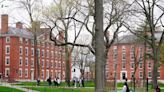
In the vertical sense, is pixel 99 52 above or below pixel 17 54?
below

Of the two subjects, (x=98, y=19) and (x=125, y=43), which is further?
(x=125, y=43)

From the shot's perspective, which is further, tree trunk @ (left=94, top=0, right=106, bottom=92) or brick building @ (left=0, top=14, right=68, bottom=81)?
brick building @ (left=0, top=14, right=68, bottom=81)

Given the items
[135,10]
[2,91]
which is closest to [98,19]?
[135,10]

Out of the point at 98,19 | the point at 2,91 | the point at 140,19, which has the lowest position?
the point at 2,91

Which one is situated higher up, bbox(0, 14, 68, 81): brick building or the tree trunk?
bbox(0, 14, 68, 81): brick building

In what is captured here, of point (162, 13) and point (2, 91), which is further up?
point (162, 13)

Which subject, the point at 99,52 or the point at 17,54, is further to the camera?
the point at 17,54

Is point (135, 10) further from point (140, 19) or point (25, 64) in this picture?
point (25, 64)

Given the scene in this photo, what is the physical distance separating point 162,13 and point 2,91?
16.3 m

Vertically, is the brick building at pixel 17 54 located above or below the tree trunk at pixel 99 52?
above

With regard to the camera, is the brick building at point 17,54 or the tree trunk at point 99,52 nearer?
the tree trunk at point 99,52

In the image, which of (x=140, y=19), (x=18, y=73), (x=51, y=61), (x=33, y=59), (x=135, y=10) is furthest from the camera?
(x=51, y=61)

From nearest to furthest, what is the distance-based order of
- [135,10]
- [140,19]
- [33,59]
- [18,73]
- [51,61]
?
[135,10] → [140,19] → [18,73] → [33,59] → [51,61]

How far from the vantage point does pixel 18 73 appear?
90250mm
